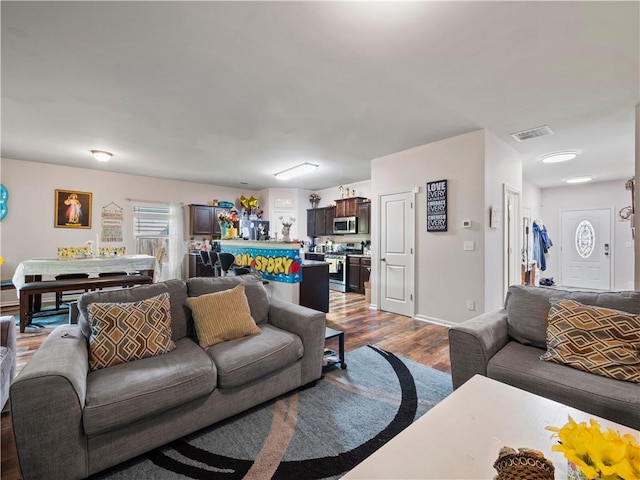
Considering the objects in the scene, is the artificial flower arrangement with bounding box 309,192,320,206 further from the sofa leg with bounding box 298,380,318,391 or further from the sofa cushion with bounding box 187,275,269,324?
the sofa leg with bounding box 298,380,318,391

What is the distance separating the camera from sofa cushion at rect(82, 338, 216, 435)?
52.4 inches

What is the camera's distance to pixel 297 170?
5.53 metres

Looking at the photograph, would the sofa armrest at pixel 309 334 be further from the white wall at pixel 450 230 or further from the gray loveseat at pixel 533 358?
the white wall at pixel 450 230

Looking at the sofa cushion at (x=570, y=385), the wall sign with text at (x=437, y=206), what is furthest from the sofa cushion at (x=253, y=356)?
the wall sign with text at (x=437, y=206)

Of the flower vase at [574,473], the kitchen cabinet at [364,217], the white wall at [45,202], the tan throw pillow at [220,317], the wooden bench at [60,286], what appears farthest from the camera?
the kitchen cabinet at [364,217]

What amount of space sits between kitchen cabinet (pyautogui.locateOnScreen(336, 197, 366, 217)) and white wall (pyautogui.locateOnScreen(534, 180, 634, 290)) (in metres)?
5.12

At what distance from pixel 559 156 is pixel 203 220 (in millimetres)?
7174

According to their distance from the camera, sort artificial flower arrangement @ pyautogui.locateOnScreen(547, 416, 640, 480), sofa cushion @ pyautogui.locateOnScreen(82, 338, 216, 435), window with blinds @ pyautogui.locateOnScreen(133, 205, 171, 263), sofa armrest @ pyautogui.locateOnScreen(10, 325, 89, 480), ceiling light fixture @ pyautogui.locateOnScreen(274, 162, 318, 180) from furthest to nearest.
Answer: window with blinds @ pyautogui.locateOnScreen(133, 205, 171, 263), ceiling light fixture @ pyautogui.locateOnScreen(274, 162, 318, 180), sofa cushion @ pyautogui.locateOnScreen(82, 338, 216, 435), sofa armrest @ pyautogui.locateOnScreen(10, 325, 89, 480), artificial flower arrangement @ pyautogui.locateOnScreen(547, 416, 640, 480)

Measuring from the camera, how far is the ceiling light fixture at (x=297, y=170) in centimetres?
530

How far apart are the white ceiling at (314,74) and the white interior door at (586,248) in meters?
3.03

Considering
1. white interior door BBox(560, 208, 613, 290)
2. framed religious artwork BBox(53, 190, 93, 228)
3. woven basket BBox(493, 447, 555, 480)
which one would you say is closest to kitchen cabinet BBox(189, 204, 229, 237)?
framed religious artwork BBox(53, 190, 93, 228)

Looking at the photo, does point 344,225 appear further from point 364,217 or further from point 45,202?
point 45,202

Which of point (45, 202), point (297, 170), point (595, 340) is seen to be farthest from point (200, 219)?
point (595, 340)

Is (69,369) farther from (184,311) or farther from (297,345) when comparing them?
(297,345)
